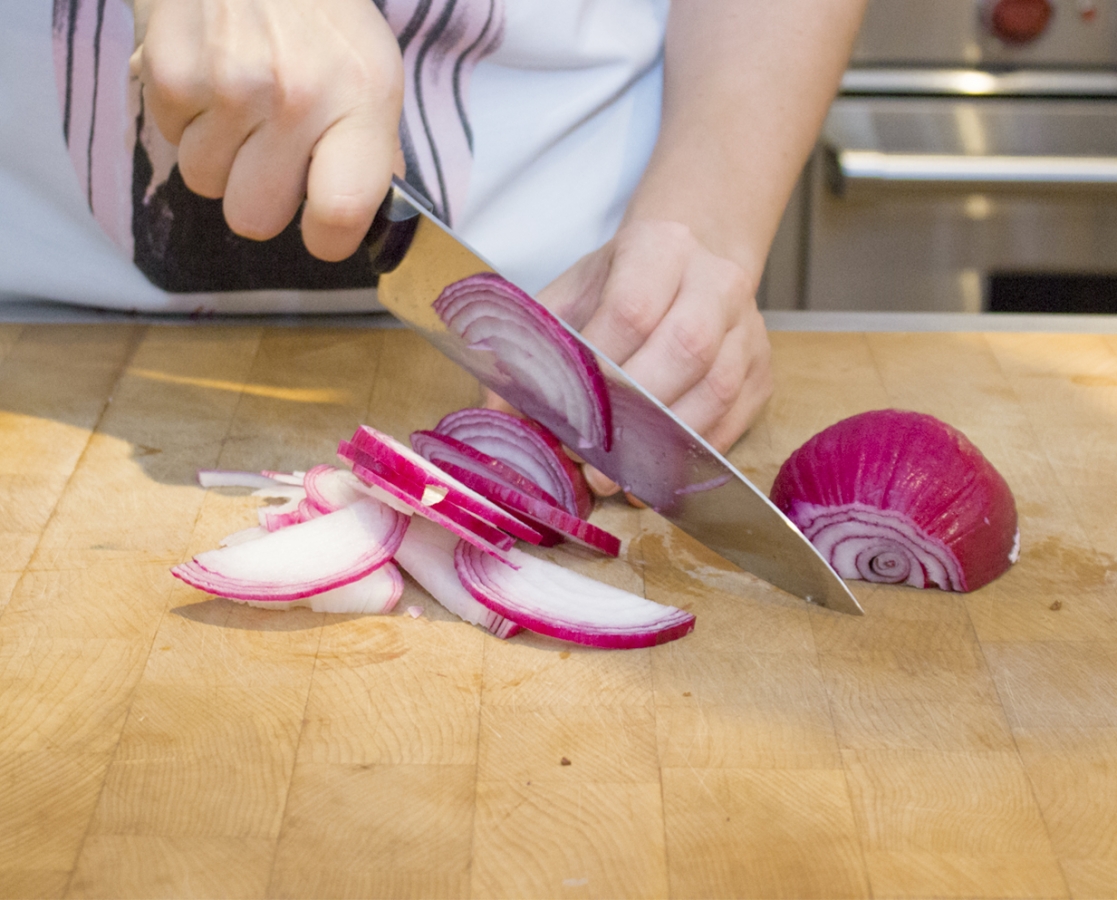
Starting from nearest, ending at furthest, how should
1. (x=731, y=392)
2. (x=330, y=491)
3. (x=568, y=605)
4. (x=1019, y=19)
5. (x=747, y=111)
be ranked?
(x=568, y=605) → (x=330, y=491) → (x=731, y=392) → (x=747, y=111) → (x=1019, y=19)

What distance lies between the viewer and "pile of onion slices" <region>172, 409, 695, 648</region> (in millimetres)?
1021

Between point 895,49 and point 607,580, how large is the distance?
1550 mm

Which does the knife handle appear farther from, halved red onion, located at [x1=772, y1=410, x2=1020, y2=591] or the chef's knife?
halved red onion, located at [x1=772, y1=410, x2=1020, y2=591]

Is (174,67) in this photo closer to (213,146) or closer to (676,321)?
(213,146)

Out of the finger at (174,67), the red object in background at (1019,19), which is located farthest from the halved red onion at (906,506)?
the red object in background at (1019,19)

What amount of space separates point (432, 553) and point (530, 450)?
0.16 meters

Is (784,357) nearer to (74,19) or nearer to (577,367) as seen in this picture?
(577,367)

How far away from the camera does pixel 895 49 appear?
225 centimetres

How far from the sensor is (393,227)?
3.47 feet

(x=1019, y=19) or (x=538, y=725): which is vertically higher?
(x=1019, y=19)

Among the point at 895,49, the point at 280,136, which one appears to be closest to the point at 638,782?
the point at 280,136

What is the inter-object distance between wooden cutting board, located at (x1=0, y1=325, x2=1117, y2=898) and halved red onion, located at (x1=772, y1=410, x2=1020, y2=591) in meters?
0.03

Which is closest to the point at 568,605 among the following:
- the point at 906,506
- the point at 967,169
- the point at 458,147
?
the point at 906,506

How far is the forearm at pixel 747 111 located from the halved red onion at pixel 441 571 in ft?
1.63
